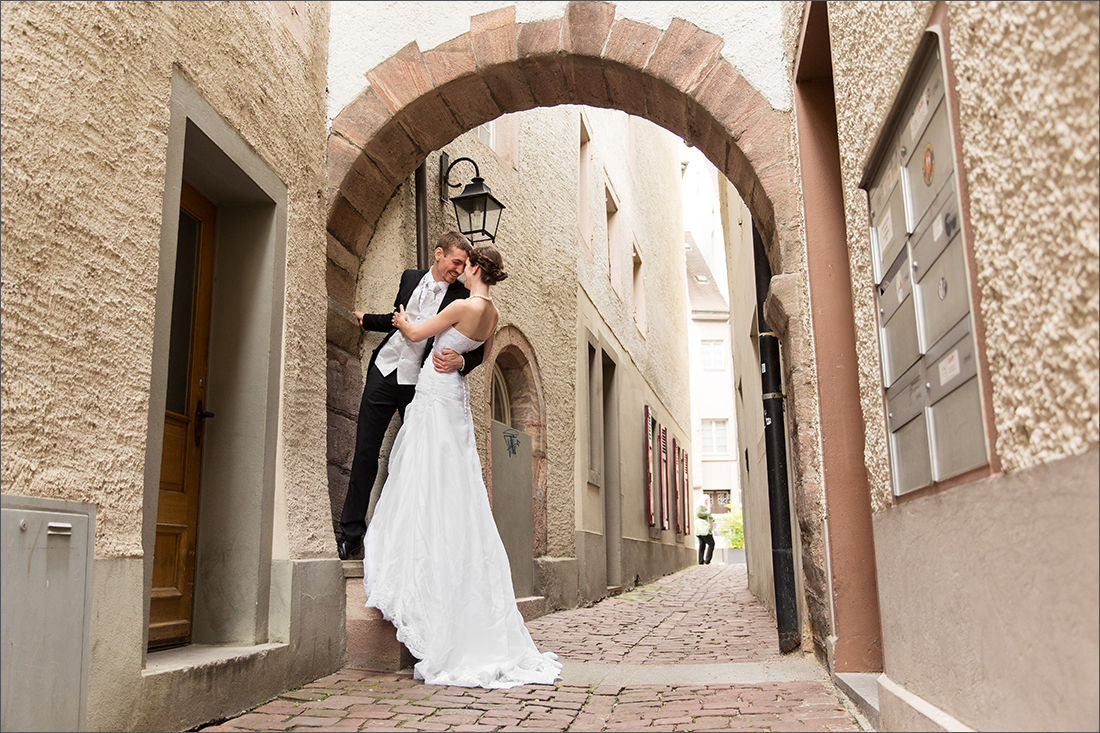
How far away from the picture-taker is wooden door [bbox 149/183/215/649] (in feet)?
12.1

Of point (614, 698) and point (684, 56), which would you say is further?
point (684, 56)

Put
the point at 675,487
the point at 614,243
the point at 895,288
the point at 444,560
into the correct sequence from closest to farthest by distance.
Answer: the point at 895,288 < the point at 444,560 < the point at 614,243 < the point at 675,487

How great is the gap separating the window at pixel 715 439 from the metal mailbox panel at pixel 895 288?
31623 millimetres

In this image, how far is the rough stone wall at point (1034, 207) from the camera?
4.55 ft

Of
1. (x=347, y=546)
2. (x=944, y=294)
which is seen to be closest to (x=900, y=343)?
(x=944, y=294)

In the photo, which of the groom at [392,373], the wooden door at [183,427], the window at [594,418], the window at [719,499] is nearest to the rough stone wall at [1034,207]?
the groom at [392,373]

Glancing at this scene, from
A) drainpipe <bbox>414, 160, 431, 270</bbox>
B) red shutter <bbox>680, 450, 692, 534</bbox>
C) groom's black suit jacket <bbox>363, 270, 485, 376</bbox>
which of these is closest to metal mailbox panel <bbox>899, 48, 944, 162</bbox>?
groom's black suit jacket <bbox>363, 270, 485, 376</bbox>

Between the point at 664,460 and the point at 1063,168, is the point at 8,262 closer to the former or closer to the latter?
the point at 1063,168

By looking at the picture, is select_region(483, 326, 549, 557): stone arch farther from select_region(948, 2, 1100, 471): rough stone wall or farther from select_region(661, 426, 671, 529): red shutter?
select_region(661, 426, 671, 529): red shutter

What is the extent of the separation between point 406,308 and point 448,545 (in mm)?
1294

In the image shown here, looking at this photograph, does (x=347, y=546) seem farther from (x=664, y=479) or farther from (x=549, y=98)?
(x=664, y=479)

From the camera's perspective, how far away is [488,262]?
4398 mm

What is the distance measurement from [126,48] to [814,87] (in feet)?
10.2

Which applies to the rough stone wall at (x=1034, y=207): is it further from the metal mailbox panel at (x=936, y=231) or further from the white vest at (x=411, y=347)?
the white vest at (x=411, y=347)
